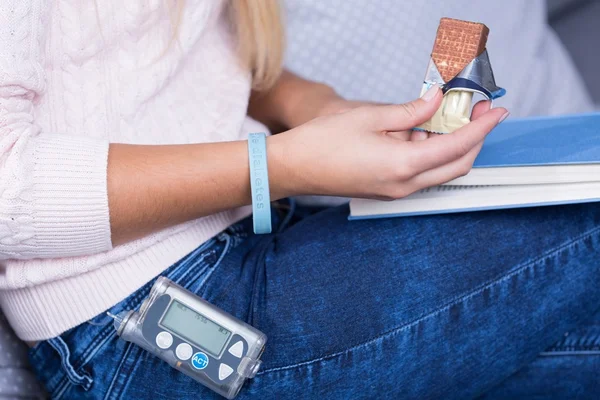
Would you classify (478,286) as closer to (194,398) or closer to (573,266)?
(573,266)

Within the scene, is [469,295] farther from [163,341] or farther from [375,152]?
[163,341]

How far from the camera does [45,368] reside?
0.72 m

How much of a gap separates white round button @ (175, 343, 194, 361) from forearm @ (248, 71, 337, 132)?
346mm

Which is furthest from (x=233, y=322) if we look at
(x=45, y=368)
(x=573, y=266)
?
(x=573, y=266)

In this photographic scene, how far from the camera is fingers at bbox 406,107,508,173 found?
2.00ft

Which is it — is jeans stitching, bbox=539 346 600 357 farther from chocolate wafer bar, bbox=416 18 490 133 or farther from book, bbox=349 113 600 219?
chocolate wafer bar, bbox=416 18 490 133

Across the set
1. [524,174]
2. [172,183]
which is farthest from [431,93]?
[172,183]

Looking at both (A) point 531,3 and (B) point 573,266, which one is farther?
(A) point 531,3

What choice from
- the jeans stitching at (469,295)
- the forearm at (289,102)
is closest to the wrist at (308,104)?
the forearm at (289,102)

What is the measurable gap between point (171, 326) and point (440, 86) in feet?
1.12

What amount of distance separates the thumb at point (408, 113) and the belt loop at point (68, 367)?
0.38 metres

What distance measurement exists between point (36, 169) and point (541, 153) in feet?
1.57

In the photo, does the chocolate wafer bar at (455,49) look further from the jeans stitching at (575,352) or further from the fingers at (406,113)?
the jeans stitching at (575,352)

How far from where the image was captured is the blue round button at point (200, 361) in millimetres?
615
